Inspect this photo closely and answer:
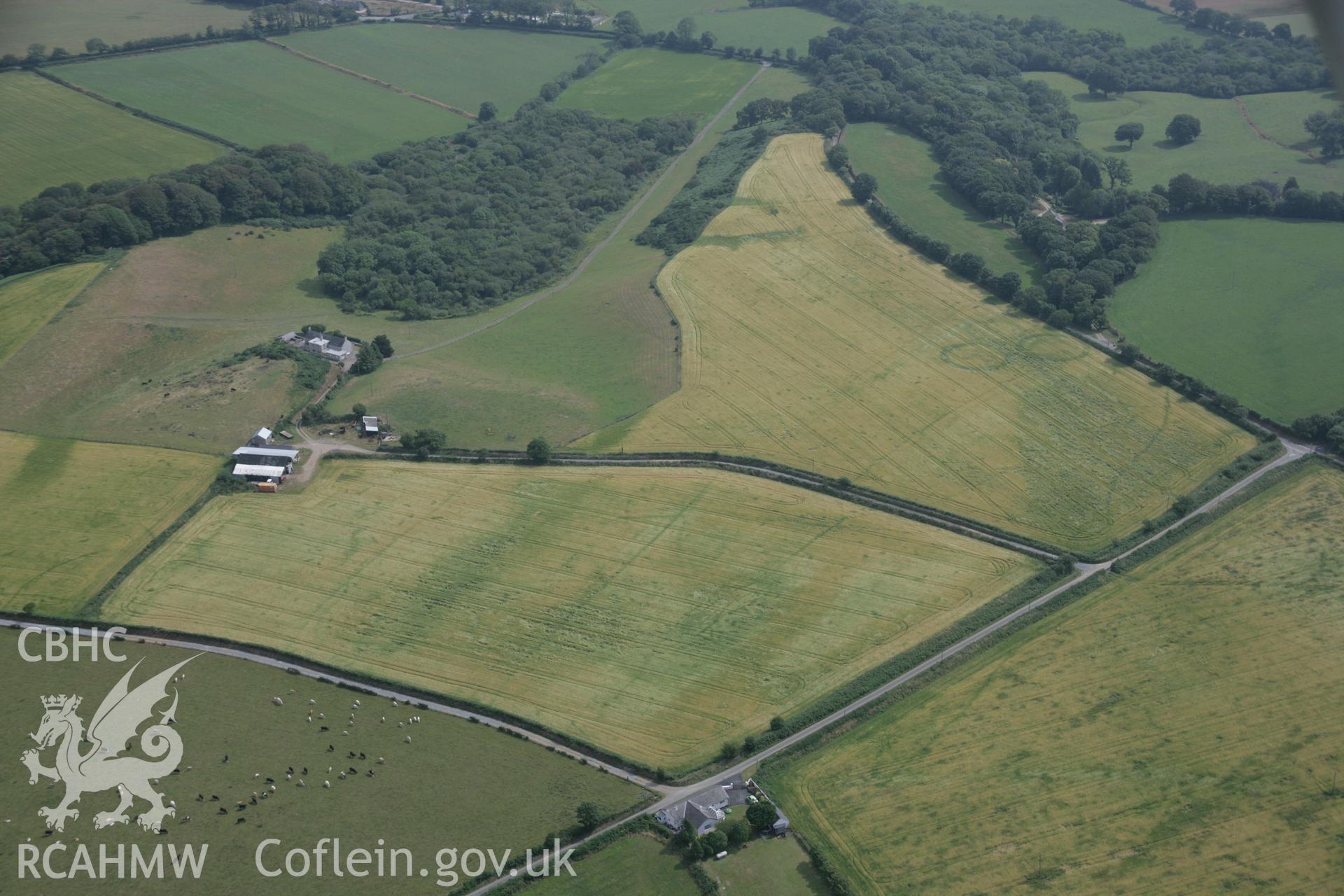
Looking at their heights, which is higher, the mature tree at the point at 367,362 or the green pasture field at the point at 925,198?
the green pasture field at the point at 925,198

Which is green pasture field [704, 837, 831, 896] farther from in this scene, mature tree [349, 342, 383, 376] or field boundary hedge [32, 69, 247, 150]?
field boundary hedge [32, 69, 247, 150]

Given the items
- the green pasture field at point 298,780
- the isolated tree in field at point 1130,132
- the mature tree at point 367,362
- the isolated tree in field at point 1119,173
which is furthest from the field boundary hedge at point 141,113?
the isolated tree in field at point 1130,132

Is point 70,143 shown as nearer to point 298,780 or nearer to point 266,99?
point 266,99

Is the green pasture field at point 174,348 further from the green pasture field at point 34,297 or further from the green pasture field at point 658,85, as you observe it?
the green pasture field at point 658,85

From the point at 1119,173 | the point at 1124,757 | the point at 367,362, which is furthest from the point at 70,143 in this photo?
the point at 1124,757

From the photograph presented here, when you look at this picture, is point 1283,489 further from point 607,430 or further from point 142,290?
point 142,290

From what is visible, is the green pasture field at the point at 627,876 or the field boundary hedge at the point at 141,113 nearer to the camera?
the green pasture field at the point at 627,876

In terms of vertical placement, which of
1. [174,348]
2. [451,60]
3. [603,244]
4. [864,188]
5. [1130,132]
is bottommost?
[174,348]
